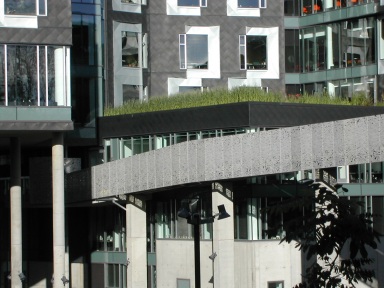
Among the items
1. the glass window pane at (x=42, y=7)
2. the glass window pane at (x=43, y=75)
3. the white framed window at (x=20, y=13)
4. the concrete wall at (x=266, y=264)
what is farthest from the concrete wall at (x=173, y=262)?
the glass window pane at (x=42, y=7)

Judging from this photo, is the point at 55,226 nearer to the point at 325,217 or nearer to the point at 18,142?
the point at 18,142

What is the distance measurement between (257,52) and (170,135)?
1133 centimetres

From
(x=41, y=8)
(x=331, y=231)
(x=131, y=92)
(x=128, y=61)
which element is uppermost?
(x=41, y=8)

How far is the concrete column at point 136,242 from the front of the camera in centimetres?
4616

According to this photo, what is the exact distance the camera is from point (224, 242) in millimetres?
40781

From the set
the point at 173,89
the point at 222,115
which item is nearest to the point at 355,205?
the point at 222,115

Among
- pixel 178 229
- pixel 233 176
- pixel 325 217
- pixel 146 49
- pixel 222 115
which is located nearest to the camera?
pixel 325 217

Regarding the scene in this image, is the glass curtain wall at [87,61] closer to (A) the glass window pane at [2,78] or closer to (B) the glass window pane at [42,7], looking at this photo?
(B) the glass window pane at [42,7]

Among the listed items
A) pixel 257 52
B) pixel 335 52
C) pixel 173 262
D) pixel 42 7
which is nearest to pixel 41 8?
pixel 42 7

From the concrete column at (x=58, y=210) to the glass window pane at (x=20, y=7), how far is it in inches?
207

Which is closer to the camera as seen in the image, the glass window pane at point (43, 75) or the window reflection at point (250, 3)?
the glass window pane at point (43, 75)

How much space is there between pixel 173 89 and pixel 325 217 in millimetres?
36936

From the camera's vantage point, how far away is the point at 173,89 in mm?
55500

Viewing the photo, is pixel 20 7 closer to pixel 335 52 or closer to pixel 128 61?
pixel 128 61
